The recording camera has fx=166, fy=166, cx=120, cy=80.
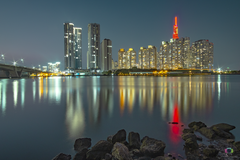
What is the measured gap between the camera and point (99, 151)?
5.52 metres

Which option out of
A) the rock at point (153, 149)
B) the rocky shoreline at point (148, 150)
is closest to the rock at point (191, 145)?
the rocky shoreline at point (148, 150)

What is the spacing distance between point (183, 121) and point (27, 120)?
30.7ft

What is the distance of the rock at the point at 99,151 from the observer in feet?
17.3

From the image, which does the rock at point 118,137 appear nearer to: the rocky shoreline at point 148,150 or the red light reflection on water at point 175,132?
the rocky shoreline at point 148,150

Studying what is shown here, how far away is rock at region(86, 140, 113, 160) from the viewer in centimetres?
529

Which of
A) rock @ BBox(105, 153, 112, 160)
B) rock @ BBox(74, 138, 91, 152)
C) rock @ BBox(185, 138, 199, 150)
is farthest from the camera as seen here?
rock @ BBox(74, 138, 91, 152)

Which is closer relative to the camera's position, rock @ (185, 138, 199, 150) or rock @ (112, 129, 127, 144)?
rock @ (185, 138, 199, 150)

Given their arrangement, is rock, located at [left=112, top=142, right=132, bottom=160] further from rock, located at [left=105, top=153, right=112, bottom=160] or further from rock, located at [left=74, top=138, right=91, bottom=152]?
rock, located at [left=74, top=138, right=91, bottom=152]

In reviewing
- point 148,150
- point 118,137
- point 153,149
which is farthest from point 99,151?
point 153,149

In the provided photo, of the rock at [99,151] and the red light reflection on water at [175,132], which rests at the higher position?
the rock at [99,151]

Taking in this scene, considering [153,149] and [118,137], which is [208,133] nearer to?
[153,149]

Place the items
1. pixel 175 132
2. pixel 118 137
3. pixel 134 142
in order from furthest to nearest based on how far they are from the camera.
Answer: pixel 175 132 < pixel 118 137 < pixel 134 142

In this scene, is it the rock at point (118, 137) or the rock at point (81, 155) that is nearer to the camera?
the rock at point (81, 155)

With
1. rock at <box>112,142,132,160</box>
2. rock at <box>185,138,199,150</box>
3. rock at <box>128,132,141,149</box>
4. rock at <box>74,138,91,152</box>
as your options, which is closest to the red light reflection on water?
rock at <box>185,138,199,150</box>
